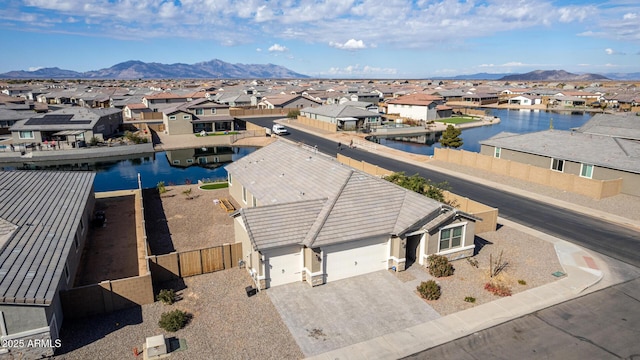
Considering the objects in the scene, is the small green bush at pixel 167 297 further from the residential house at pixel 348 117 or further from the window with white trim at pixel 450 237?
the residential house at pixel 348 117

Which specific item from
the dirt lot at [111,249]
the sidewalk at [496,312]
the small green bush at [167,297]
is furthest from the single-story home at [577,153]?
the dirt lot at [111,249]

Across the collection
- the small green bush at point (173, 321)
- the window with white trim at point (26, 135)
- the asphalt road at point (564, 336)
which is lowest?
the asphalt road at point (564, 336)

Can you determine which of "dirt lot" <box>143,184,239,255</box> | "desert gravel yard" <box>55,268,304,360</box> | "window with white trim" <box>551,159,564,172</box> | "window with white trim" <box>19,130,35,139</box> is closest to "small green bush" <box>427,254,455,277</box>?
"desert gravel yard" <box>55,268,304,360</box>

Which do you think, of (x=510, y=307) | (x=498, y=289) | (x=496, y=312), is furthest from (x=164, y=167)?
(x=510, y=307)

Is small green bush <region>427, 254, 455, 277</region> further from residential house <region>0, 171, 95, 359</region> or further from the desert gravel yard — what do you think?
residential house <region>0, 171, 95, 359</region>

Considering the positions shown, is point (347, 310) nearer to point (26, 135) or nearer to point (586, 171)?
point (586, 171)
